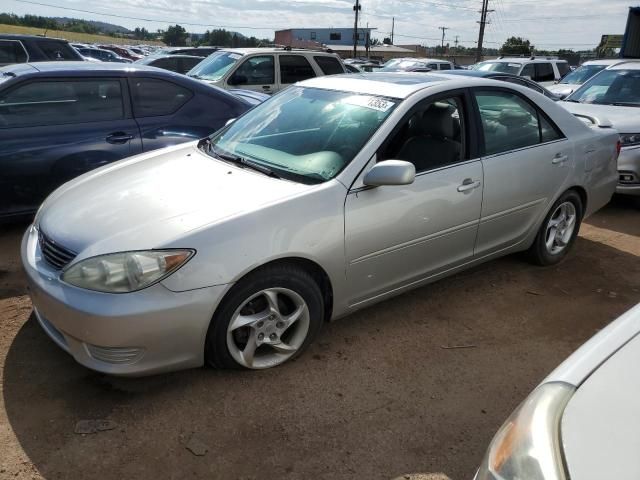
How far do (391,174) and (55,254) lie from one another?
1.81m

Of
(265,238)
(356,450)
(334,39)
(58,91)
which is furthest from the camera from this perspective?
(334,39)

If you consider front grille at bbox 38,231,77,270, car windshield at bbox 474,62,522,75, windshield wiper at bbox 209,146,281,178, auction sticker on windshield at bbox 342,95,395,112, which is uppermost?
auction sticker on windshield at bbox 342,95,395,112

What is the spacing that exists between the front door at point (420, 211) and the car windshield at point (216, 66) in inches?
260

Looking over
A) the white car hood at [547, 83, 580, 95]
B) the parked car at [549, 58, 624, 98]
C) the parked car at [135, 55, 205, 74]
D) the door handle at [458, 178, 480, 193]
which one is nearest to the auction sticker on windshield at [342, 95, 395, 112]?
the door handle at [458, 178, 480, 193]

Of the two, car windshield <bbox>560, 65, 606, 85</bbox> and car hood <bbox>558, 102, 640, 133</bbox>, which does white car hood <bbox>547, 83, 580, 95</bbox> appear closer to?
car windshield <bbox>560, 65, 606, 85</bbox>

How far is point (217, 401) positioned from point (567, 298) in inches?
109

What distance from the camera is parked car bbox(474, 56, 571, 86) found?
13.8 metres

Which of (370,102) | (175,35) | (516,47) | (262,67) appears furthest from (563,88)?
(175,35)

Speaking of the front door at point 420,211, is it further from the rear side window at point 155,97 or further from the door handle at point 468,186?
the rear side window at point 155,97

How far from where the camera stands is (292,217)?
108 inches

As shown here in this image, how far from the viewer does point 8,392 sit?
8.84ft

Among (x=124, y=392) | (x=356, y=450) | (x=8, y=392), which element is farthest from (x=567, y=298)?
(x=8, y=392)

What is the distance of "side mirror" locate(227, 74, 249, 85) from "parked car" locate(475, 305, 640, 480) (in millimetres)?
8448

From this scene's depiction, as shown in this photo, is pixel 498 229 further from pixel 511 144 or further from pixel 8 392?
pixel 8 392
